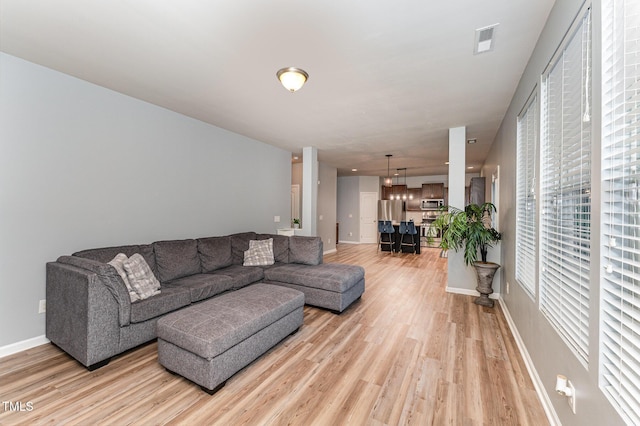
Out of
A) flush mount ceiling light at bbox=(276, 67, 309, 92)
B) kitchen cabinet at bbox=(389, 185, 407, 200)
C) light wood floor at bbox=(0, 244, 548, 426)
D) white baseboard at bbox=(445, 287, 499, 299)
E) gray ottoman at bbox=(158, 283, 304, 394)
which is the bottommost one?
light wood floor at bbox=(0, 244, 548, 426)

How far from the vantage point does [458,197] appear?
170 inches

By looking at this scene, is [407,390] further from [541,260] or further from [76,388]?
[76,388]

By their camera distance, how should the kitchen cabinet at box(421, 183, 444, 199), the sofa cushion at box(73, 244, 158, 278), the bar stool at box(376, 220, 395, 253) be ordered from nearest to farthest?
the sofa cushion at box(73, 244, 158, 278)
the bar stool at box(376, 220, 395, 253)
the kitchen cabinet at box(421, 183, 444, 199)

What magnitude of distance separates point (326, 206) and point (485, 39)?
660 cm

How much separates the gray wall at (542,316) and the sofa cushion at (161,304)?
3.13 metres

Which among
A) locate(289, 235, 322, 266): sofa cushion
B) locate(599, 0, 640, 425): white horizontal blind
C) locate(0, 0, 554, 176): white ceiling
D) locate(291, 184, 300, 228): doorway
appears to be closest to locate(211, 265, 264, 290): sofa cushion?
locate(289, 235, 322, 266): sofa cushion

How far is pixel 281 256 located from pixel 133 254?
80.3 inches

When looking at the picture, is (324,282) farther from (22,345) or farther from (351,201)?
(351,201)

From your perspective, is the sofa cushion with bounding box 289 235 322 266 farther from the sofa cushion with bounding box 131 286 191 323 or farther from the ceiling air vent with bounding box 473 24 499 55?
the ceiling air vent with bounding box 473 24 499 55

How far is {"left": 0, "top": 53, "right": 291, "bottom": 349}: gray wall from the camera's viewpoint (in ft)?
8.19

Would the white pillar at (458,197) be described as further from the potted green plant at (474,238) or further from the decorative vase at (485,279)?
the decorative vase at (485,279)

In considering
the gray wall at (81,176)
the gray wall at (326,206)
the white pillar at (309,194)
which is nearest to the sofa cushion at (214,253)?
the gray wall at (81,176)

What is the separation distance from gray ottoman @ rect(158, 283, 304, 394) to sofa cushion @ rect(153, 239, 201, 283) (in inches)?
42.7

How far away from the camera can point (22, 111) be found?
8.32 ft
